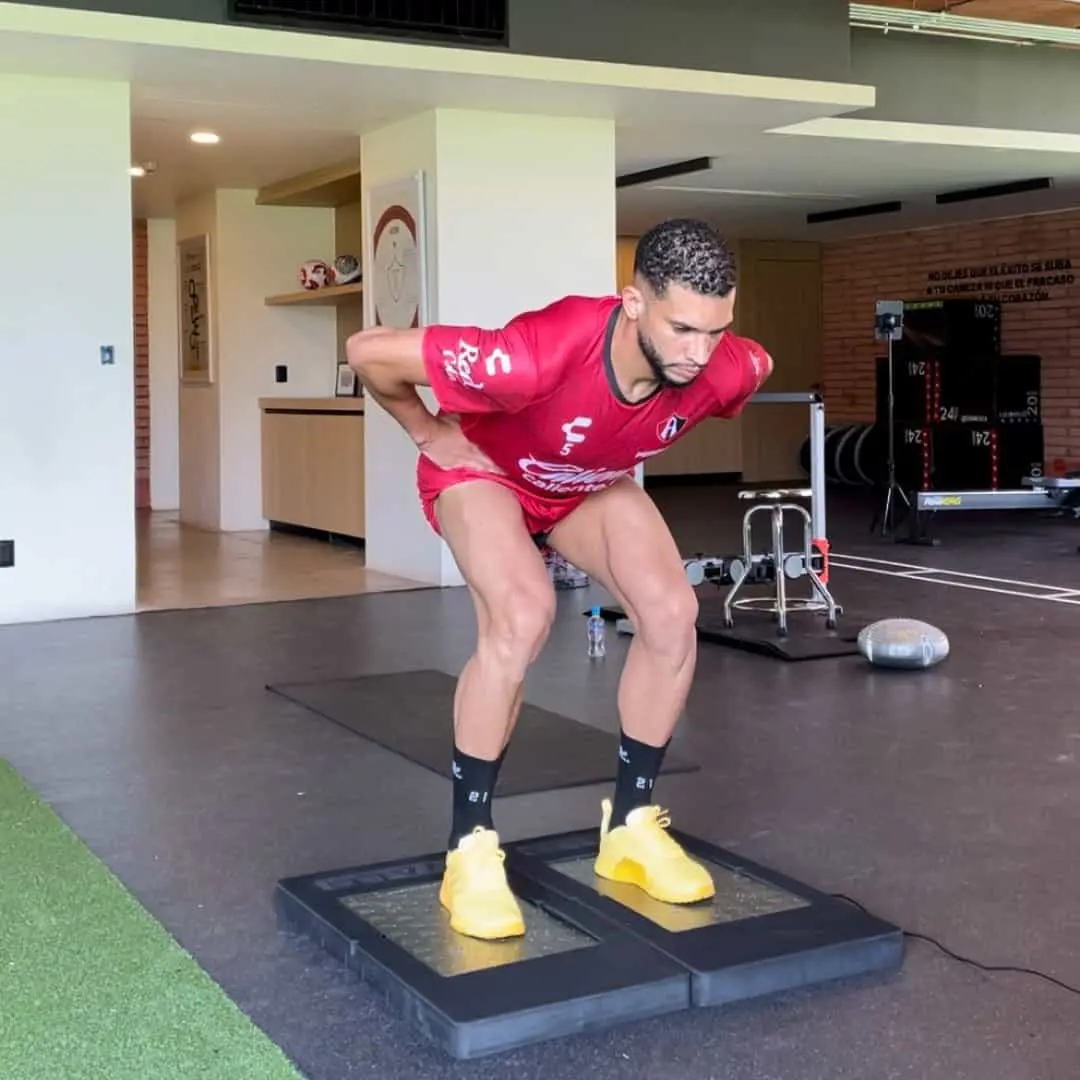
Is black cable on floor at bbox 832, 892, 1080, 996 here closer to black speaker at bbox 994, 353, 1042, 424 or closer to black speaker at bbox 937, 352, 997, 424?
black speaker at bbox 937, 352, 997, 424

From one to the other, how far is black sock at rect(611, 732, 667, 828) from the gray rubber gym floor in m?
0.49

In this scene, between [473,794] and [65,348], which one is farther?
[65,348]

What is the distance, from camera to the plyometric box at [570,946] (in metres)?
2.42

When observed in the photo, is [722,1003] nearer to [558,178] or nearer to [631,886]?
[631,886]

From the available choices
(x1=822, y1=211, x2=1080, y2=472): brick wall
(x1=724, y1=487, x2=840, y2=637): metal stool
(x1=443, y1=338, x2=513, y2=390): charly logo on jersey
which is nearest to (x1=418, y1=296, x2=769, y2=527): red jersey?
(x1=443, y1=338, x2=513, y2=390): charly logo on jersey

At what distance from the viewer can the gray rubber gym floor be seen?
2.42 meters

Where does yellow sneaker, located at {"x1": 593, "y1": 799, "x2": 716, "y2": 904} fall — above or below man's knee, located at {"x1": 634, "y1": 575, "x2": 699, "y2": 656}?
below

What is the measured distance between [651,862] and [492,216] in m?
5.07

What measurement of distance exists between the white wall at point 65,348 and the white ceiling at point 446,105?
0.89 feet

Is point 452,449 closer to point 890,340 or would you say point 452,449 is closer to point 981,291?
point 890,340

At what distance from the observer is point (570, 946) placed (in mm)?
2670

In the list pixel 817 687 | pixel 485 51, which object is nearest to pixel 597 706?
pixel 817 687

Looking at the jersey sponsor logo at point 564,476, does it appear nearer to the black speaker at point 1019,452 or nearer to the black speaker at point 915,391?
the black speaker at point 915,391

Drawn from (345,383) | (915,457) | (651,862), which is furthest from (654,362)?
(915,457)
